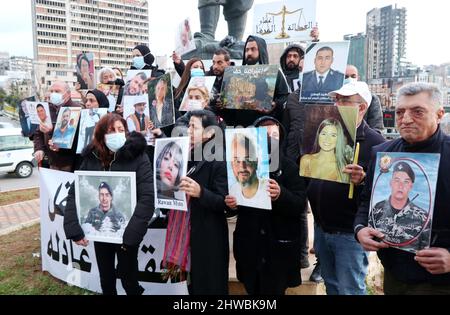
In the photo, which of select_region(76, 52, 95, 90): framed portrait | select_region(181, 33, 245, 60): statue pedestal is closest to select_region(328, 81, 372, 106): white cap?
select_region(181, 33, 245, 60): statue pedestal

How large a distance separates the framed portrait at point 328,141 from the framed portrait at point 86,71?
4068 mm

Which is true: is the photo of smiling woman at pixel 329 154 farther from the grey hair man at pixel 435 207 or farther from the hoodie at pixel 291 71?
→ the hoodie at pixel 291 71

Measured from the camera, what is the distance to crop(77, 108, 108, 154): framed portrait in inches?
144

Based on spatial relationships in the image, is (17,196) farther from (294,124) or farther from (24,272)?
(294,124)

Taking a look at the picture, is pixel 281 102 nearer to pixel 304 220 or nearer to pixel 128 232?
pixel 304 220

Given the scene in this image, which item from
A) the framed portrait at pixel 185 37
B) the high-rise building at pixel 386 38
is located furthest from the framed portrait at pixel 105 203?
the high-rise building at pixel 386 38

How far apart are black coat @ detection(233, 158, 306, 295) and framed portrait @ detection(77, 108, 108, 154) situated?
1.79 meters

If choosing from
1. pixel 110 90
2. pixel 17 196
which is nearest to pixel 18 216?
pixel 17 196

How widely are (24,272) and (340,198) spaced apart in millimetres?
4096

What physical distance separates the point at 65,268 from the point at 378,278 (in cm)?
350

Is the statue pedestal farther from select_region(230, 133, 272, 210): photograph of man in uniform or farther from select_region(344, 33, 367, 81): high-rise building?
select_region(230, 133, 272, 210): photograph of man in uniform

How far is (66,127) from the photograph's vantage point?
153 inches

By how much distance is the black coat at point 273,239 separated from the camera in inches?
104

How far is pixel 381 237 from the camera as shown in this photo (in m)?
1.98
